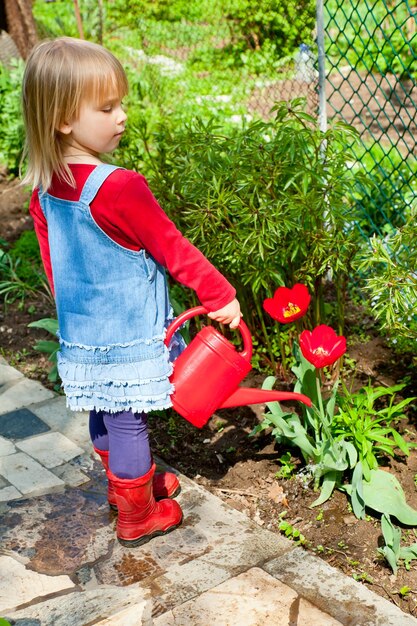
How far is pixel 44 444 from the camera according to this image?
10.4 ft

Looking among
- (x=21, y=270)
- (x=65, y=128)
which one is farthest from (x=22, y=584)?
(x=21, y=270)

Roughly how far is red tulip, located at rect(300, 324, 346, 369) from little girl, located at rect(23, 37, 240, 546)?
0.30 meters

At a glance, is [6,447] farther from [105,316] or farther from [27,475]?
[105,316]

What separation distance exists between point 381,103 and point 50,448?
5.65 metres

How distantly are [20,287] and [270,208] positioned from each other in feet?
6.75

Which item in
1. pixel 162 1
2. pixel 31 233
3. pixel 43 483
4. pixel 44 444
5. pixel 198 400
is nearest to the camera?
pixel 198 400

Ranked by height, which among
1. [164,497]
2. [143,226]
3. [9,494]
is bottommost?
[9,494]

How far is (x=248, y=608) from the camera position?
7.22ft

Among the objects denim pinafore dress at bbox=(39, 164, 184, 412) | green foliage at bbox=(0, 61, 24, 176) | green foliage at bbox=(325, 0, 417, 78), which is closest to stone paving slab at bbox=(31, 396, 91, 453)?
denim pinafore dress at bbox=(39, 164, 184, 412)

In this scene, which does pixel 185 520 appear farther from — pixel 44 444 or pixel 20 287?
pixel 20 287

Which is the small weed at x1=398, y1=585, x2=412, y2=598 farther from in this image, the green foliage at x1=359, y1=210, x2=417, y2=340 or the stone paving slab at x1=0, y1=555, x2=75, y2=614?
the stone paving slab at x1=0, y1=555, x2=75, y2=614

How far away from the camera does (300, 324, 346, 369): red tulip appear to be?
96.3 inches

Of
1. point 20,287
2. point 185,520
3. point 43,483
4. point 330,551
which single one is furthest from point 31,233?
point 330,551

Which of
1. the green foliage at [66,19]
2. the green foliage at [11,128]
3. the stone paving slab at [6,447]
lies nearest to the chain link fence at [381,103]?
the stone paving slab at [6,447]
